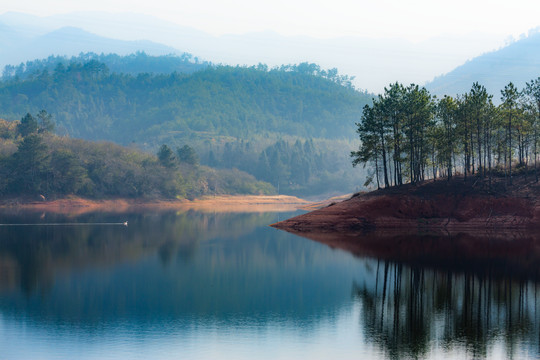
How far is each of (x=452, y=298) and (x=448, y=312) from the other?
346 centimetres

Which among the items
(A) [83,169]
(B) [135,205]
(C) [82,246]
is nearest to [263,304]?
(C) [82,246]

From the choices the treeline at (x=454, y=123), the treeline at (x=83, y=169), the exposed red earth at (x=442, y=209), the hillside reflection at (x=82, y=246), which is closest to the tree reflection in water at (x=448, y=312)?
the hillside reflection at (x=82, y=246)

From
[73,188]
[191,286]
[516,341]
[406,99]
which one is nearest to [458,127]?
→ [406,99]

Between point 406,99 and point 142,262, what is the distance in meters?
47.4

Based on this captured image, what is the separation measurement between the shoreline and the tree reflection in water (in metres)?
89.5

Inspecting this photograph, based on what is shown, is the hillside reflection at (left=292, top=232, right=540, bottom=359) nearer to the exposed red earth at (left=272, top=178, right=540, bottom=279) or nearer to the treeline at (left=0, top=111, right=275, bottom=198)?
the exposed red earth at (left=272, top=178, right=540, bottom=279)

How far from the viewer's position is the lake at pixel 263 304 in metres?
25.0

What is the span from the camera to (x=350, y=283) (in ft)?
132

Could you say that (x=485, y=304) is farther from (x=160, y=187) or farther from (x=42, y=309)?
(x=160, y=187)

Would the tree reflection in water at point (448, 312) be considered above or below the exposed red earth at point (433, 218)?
below

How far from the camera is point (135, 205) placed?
156 m

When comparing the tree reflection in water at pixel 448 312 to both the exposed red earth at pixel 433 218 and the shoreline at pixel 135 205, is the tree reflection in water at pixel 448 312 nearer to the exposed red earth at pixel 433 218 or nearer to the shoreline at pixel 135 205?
the exposed red earth at pixel 433 218

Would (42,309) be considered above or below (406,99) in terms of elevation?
below

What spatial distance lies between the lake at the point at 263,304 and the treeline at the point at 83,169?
3357 inches
